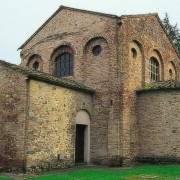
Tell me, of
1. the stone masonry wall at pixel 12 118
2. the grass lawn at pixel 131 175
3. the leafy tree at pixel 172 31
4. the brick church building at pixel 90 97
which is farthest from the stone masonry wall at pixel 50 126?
the leafy tree at pixel 172 31

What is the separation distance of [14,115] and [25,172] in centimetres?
281

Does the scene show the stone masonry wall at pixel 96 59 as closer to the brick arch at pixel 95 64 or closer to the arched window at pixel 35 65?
the brick arch at pixel 95 64

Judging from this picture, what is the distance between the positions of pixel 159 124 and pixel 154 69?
17.8 feet

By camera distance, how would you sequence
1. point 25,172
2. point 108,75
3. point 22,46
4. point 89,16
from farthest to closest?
point 22,46 → point 89,16 → point 108,75 → point 25,172

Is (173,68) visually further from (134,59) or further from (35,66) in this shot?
(35,66)

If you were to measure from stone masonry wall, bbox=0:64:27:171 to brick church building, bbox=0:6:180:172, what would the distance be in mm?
47

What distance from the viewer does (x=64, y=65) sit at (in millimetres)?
23703

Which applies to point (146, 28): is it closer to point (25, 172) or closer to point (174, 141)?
point (174, 141)

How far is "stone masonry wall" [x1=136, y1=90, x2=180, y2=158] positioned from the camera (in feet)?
64.5

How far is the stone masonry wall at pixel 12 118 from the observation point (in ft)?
53.0

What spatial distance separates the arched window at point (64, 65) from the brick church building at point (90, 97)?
7 centimetres

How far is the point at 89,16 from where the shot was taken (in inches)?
893

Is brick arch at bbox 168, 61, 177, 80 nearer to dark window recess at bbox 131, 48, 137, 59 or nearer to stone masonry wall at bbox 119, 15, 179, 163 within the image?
stone masonry wall at bbox 119, 15, 179, 163

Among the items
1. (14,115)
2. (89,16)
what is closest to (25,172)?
(14,115)
